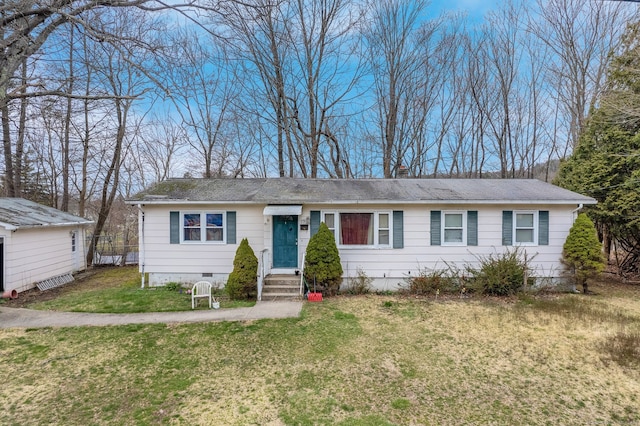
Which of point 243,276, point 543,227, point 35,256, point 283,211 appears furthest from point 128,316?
point 543,227

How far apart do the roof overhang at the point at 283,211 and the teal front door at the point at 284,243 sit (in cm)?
70

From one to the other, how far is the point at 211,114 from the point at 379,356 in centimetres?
1762

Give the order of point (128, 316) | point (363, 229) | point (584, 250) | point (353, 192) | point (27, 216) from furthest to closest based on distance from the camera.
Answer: point (27, 216) < point (353, 192) < point (363, 229) < point (584, 250) < point (128, 316)

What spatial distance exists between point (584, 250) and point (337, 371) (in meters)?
9.20

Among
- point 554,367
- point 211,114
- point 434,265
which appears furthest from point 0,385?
point 211,114

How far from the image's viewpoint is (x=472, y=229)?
32.7 ft

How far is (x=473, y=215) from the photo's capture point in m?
9.96

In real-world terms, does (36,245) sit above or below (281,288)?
above

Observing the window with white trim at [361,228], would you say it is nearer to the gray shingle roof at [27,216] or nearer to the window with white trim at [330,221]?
the window with white trim at [330,221]

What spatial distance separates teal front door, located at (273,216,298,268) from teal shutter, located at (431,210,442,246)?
14.9 feet

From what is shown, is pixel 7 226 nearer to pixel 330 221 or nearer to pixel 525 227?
pixel 330 221

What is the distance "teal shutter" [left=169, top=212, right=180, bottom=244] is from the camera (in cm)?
1027

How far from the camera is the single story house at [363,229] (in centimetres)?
988

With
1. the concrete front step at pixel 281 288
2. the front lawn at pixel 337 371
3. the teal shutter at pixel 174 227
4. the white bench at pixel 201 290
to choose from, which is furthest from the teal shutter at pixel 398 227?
the teal shutter at pixel 174 227
